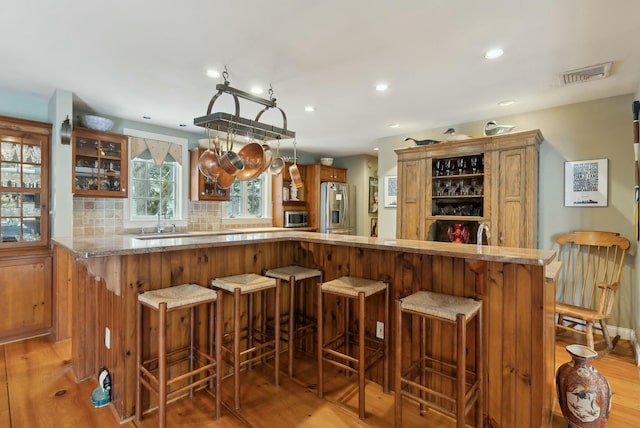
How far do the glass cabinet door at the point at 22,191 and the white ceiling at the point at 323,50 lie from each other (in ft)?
1.93

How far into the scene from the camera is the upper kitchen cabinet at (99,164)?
3635 millimetres

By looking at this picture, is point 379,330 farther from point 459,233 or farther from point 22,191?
point 22,191

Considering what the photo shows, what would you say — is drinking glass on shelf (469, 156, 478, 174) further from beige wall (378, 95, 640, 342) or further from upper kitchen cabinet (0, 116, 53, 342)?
upper kitchen cabinet (0, 116, 53, 342)

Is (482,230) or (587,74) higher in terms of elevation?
(587,74)

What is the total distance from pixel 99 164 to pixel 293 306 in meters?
3.00

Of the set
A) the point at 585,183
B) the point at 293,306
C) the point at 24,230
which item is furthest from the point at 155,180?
the point at 585,183

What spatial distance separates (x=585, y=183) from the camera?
3520 millimetres

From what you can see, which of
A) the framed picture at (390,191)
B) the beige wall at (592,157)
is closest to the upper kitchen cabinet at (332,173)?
the framed picture at (390,191)

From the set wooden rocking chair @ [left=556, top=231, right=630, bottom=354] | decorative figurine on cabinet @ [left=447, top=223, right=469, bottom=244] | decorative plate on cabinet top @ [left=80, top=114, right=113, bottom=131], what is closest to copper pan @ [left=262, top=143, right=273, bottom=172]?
decorative plate on cabinet top @ [left=80, top=114, right=113, bottom=131]

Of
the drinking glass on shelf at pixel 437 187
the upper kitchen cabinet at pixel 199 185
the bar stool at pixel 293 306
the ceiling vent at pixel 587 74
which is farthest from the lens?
the upper kitchen cabinet at pixel 199 185

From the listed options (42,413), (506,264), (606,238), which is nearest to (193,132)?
(42,413)

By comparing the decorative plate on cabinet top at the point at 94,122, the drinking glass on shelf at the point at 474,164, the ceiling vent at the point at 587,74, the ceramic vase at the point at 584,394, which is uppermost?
the ceiling vent at the point at 587,74

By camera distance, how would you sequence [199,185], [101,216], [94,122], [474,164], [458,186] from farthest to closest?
[199,185] → [458,186] → [474,164] → [101,216] → [94,122]

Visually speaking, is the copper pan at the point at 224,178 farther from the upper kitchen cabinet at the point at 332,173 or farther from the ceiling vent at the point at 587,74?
the upper kitchen cabinet at the point at 332,173
